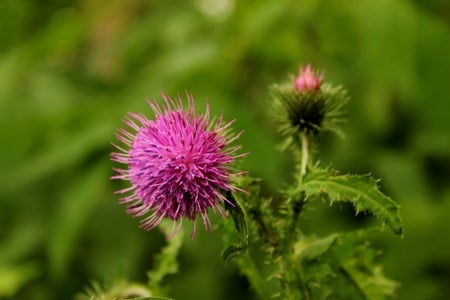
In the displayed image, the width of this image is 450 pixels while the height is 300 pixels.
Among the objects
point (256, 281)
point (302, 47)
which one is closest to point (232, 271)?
point (302, 47)

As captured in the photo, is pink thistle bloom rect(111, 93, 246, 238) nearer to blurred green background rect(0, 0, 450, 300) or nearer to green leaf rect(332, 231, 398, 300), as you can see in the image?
green leaf rect(332, 231, 398, 300)

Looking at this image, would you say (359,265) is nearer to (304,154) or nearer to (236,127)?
(304,154)

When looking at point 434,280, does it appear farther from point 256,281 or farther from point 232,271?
point 256,281

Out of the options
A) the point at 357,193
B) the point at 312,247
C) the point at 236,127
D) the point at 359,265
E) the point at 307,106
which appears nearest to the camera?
the point at 357,193

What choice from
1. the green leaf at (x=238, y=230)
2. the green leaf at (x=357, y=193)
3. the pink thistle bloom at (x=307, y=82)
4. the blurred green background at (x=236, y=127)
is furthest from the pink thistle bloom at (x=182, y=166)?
the blurred green background at (x=236, y=127)

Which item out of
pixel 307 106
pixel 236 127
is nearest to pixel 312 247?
pixel 307 106
